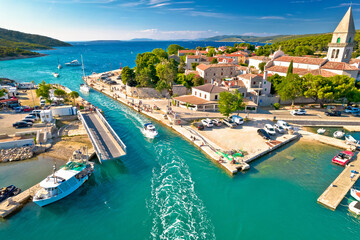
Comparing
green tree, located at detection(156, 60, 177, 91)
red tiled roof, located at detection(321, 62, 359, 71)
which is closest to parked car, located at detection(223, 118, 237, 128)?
green tree, located at detection(156, 60, 177, 91)

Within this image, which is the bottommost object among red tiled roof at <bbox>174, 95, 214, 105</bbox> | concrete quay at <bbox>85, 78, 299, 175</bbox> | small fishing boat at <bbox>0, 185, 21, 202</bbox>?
small fishing boat at <bbox>0, 185, 21, 202</bbox>

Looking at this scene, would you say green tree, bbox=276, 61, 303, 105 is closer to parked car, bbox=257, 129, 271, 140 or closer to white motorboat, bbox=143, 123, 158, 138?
parked car, bbox=257, 129, 271, 140

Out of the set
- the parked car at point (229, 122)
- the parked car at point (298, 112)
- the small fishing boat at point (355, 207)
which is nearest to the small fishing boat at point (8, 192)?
the parked car at point (229, 122)

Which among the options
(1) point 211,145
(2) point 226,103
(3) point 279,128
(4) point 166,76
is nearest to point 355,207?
(1) point 211,145

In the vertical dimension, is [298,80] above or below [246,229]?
above

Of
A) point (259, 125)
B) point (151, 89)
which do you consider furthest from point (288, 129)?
point (151, 89)

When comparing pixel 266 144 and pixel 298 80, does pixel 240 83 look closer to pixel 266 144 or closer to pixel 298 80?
pixel 298 80

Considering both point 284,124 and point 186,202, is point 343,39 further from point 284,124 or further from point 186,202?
point 186,202
